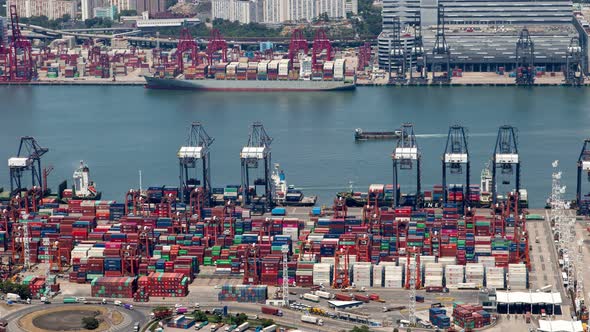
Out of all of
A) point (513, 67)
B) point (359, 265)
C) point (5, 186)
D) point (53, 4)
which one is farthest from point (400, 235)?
point (53, 4)

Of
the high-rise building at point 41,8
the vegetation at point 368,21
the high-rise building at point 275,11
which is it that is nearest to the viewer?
the vegetation at point 368,21

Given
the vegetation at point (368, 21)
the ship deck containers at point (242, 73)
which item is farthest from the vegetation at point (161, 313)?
the vegetation at point (368, 21)

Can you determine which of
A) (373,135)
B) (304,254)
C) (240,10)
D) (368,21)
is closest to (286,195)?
(304,254)

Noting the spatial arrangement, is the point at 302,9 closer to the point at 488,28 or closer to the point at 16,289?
the point at 488,28

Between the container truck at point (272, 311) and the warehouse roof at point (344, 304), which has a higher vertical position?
the warehouse roof at point (344, 304)

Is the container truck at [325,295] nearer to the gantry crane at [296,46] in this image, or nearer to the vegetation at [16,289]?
the vegetation at [16,289]

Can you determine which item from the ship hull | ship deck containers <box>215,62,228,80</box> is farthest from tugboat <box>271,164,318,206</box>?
ship deck containers <box>215,62,228,80</box>

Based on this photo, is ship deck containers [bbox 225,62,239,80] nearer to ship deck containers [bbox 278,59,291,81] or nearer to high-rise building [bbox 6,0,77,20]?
ship deck containers [bbox 278,59,291,81]

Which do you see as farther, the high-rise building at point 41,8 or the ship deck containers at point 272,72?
the high-rise building at point 41,8
